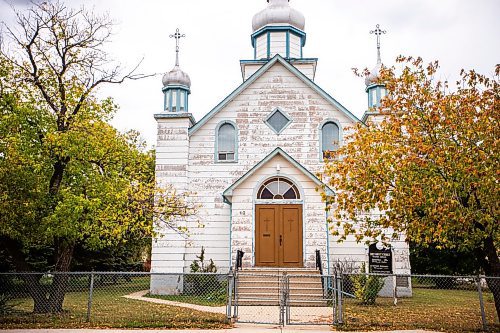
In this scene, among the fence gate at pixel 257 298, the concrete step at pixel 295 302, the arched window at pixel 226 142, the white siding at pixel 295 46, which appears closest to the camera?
the fence gate at pixel 257 298

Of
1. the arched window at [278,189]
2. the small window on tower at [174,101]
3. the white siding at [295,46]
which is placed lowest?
the arched window at [278,189]

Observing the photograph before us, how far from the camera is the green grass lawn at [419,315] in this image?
11.5 meters

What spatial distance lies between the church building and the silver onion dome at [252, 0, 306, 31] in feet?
15.3

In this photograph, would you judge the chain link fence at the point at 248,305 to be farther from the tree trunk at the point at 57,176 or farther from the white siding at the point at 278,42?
the white siding at the point at 278,42

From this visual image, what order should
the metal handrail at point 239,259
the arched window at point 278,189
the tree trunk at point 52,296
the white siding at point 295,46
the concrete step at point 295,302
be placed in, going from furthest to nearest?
the white siding at point 295,46
the arched window at point 278,189
the metal handrail at point 239,259
the concrete step at point 295,302
the tree trunk at point 52,296

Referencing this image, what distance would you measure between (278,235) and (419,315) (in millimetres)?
6233

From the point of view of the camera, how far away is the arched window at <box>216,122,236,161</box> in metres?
20.9

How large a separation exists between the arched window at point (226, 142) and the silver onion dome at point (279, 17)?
23.5ft

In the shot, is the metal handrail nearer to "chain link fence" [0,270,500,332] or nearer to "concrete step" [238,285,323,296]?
"chain link fence" [0,270,500,332]

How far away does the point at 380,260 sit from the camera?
61.0 feet

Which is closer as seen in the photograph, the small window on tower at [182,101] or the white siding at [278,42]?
the small window on tower at [182,101]

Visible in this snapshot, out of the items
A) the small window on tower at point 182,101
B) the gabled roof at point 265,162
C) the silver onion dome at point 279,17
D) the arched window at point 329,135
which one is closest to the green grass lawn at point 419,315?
the gabled roof at point 265,162

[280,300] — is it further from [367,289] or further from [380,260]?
[380,260]

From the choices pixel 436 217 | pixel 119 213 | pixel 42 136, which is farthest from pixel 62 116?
pixel 436 217
